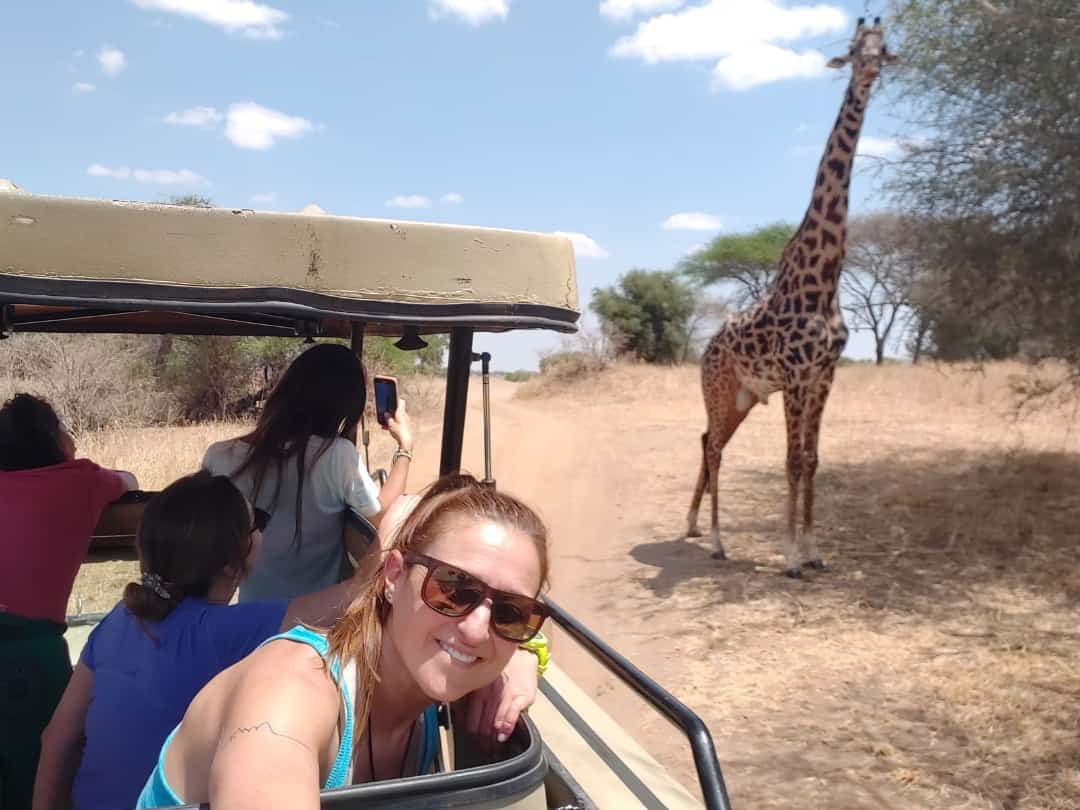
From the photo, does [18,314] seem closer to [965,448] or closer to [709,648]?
[709,648]

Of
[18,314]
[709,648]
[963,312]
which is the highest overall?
[963,312]

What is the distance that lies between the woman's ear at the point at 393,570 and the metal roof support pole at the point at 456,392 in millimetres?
1065

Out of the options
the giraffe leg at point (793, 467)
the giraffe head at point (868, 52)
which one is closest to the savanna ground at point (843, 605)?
the giraffe leg at point (793, 467)

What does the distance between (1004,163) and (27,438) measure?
7.01m

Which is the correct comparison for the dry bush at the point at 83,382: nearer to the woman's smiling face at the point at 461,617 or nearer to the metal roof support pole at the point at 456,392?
the metal roof support pole at the point at 456,392

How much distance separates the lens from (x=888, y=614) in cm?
583

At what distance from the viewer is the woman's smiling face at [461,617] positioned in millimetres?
1330

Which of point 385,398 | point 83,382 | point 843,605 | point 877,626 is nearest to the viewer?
point 385,398

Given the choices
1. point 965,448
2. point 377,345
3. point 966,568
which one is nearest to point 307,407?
point 966,568

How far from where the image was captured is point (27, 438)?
2393 mm

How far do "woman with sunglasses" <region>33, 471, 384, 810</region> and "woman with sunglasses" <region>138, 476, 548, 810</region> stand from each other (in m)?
0.23

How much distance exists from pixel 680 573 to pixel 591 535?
1.48 m

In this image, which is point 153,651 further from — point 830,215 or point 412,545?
point 830,215

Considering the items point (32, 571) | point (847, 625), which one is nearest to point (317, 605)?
point (32, 571)
